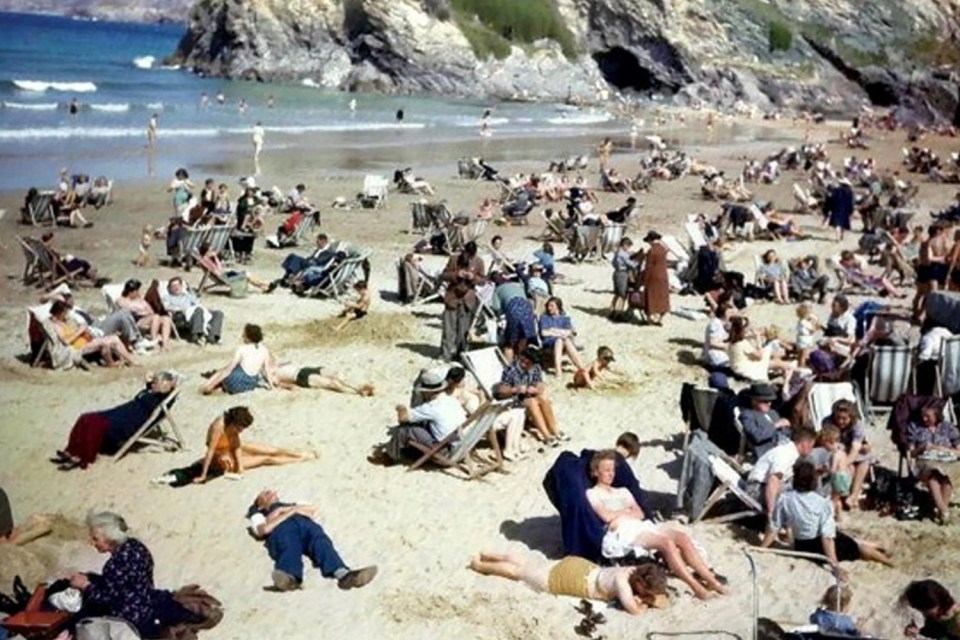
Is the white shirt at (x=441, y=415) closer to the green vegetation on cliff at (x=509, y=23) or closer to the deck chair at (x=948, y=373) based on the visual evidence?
the deck chair at (x=948, y=373)

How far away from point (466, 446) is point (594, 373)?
305cm

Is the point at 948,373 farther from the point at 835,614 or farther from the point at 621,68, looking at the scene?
the point at 621,68

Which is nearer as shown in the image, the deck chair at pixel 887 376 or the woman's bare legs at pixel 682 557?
the woman's bare legs at pixel 682 557

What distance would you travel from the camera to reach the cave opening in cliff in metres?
84.6

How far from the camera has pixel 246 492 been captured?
29.7 feet

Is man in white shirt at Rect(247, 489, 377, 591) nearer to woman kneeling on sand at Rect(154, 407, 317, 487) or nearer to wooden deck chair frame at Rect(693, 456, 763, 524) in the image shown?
woman kneeling on sand at Rect(154, 407, 317, 487)

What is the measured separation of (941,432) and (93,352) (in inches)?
326

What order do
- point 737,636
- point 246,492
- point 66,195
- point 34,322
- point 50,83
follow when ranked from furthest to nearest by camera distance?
point 50,83
point 66,195
point 34,322
point 246,492
point 737,636

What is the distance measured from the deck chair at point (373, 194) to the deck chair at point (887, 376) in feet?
49.8

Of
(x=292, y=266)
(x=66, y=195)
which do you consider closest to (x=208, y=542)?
(x=292, y=266)

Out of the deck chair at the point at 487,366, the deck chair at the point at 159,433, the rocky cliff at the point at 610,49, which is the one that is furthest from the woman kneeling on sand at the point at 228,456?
the rocky cliff at the point at 610,49

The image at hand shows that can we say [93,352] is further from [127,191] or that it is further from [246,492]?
[127,191]

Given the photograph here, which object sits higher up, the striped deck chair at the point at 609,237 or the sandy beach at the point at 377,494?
the striped deck chair at the point at 609,237

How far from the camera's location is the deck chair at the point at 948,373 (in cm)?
1088
